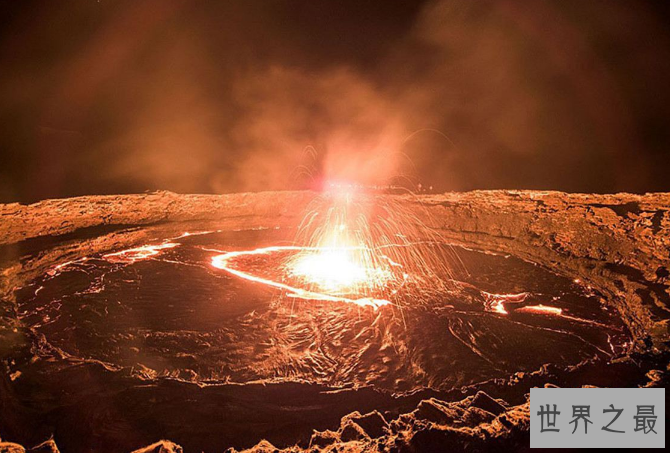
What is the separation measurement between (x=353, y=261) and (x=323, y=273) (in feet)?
2.79

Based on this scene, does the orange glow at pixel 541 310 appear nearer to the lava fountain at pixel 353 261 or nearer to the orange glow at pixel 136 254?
the lava fountain at pixel 353 261

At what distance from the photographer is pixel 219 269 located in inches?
207

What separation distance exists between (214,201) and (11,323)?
19.4ft

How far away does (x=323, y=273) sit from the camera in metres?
5.31

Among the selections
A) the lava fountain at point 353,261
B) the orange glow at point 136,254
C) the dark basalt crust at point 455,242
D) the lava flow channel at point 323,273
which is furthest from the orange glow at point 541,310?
the orange glow at point 136,254

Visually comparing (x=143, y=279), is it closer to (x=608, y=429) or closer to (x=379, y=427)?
(x=379, y=427)

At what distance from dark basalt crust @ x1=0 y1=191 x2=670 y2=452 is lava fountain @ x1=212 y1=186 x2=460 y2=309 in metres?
0.92

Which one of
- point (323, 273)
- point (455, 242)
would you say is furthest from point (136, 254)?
point (455, 242)

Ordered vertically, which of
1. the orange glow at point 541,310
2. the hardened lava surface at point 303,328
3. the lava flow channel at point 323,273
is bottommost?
the hardened lava surface at point 303,328

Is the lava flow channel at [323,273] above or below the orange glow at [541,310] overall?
above

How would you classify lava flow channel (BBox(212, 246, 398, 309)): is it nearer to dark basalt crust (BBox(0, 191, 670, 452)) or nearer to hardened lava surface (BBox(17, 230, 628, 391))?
hardened lava surface (BBox(17, 230, 628, 391))

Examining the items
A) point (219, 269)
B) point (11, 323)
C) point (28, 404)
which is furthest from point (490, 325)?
point (11, 323)

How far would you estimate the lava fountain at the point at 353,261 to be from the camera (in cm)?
471

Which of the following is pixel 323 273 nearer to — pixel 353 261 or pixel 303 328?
pixel 353 261
